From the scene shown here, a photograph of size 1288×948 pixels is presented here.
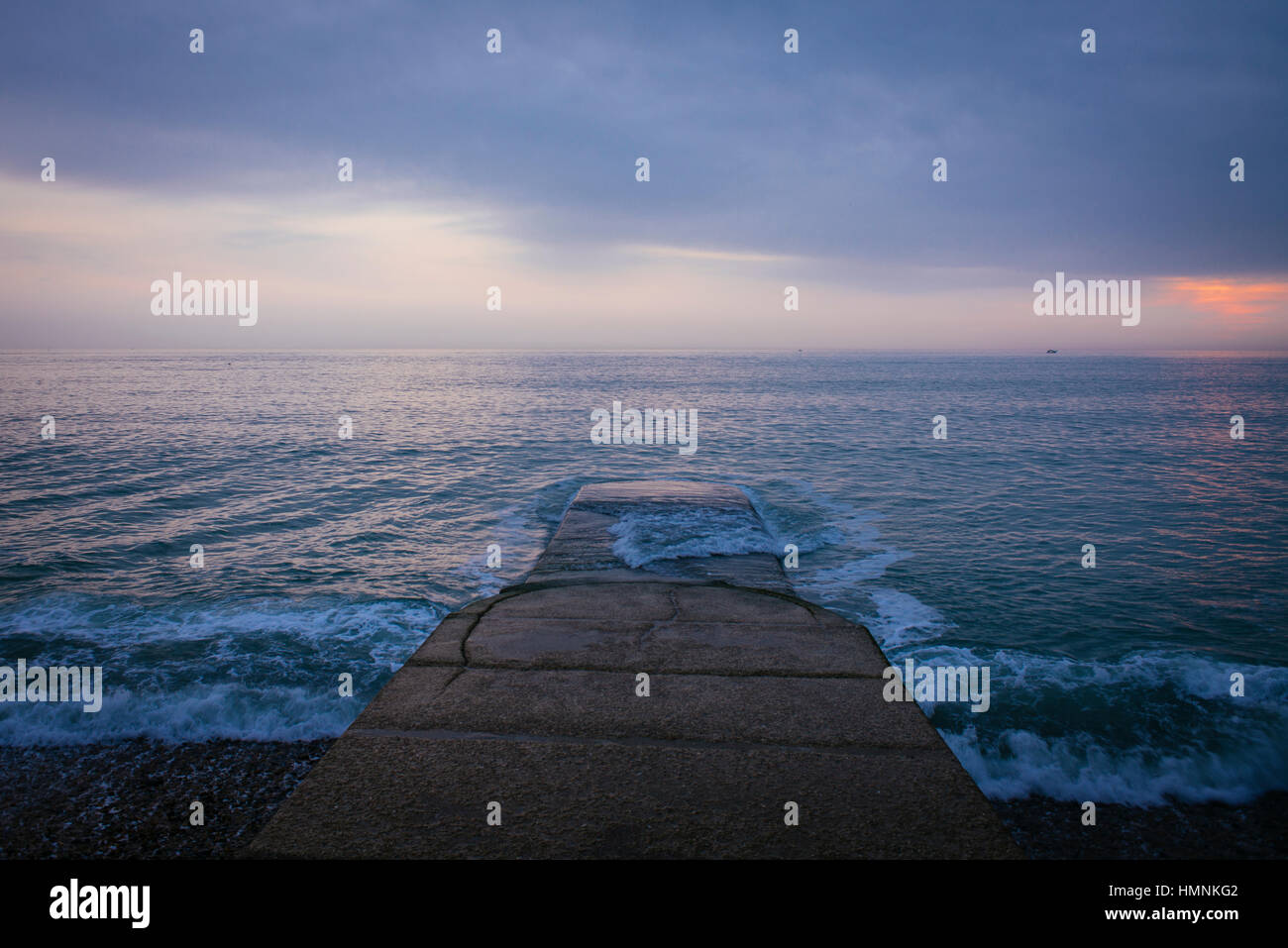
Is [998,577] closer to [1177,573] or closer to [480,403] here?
[1177,573]

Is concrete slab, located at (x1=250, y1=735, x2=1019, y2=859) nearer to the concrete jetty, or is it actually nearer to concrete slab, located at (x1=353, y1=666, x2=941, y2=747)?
the concrete jetty

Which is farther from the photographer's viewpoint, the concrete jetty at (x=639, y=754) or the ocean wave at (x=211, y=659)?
the ocean wave at (x=211, y=659)

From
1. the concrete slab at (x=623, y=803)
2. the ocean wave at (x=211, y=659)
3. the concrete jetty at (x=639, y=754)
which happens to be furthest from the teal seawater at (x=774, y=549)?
the concrete slab at (x=623, y=803)

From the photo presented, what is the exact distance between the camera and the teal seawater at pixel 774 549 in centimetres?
687

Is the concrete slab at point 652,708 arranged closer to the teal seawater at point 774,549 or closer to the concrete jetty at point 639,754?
the concrete jetty at point 639,754

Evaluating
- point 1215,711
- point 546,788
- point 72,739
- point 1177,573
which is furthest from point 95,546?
point 1177,573

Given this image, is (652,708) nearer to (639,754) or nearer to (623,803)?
(639,754)

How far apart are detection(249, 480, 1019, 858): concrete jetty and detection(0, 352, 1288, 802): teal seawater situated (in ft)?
8.64

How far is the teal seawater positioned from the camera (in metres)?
6.87

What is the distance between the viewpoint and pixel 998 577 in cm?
1140

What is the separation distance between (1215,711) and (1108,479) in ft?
50.6

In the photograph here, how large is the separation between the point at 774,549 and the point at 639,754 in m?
8.00

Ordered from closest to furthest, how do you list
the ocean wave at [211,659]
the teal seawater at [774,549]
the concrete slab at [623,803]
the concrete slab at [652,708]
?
the concrete slab at [623,803] → the concrete slab at [652,708] → the ocean wave at [211,659] → the teal seawater at [774,549]

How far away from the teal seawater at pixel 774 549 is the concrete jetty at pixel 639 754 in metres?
2.63
